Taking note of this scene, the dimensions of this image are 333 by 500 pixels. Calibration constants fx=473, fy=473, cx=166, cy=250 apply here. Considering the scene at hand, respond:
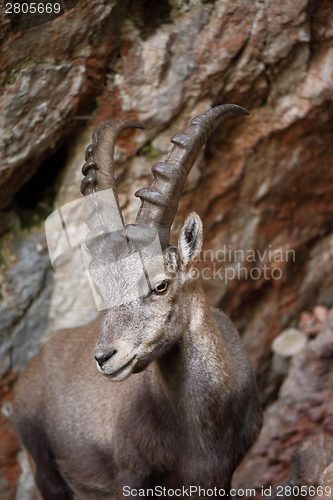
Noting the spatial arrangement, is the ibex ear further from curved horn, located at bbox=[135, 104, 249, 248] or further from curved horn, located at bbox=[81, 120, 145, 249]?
curved horn, located at bbox=[81, 120, 145, 249]

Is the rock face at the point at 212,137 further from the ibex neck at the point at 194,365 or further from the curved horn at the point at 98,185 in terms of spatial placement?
the ibex neck at the point at 194,365

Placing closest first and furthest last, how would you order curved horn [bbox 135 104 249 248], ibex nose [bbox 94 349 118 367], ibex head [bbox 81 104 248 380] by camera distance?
ibex nose [bbox 94 349 118 367] → ibex head [bbox 81 104 248 380] → curved horn [bbox 135 104 249 248]

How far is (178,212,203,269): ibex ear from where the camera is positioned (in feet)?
13.7

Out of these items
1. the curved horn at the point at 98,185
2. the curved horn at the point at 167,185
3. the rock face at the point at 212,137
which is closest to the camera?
the curved horn at the point at 167,185

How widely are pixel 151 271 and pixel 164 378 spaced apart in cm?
109

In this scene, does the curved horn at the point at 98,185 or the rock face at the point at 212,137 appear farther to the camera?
the rock face at the point at 212,137

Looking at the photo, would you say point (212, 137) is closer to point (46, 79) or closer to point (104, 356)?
point (46, 79)

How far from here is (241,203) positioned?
7.33 metres

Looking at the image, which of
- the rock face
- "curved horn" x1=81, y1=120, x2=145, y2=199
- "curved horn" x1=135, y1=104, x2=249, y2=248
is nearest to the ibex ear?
"curved horn" x1=135, y1=104, x2=249, y2=248

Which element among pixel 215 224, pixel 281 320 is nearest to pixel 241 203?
pixel 215 224

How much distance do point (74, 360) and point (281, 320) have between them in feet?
13.8

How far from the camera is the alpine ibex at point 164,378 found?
153 inches

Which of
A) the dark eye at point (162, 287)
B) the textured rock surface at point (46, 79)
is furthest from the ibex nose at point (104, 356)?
the textured rock surface at point (46, 79)

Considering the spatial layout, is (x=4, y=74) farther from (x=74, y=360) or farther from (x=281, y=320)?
(x=281, y=320)
